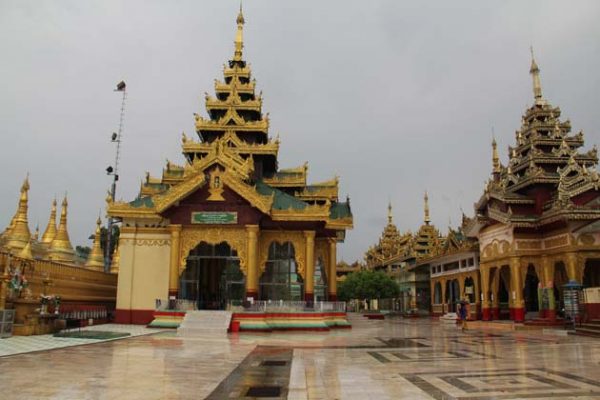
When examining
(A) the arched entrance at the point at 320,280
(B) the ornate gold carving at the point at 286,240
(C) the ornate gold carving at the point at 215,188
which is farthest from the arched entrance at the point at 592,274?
(C) the ornate gold carving at the point at 215,188

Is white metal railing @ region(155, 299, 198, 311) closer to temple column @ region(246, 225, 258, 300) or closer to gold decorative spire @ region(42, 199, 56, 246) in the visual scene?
temple column @ region(246, 225, 258, 300)

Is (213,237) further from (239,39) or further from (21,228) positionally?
(239,39)

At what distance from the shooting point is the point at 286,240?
2386 centimetres

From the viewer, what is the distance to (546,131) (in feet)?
95.1

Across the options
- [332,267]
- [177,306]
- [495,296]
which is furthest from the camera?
[495,296]

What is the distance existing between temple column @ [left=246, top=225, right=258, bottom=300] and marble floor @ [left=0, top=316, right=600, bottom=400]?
8.45 m

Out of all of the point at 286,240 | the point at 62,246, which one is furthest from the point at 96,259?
the point at 286,240

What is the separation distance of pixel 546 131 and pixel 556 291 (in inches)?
372

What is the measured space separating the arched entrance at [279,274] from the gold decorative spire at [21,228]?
39.1 feet

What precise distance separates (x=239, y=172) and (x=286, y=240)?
410 centimetres

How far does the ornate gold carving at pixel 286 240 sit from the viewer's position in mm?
23531

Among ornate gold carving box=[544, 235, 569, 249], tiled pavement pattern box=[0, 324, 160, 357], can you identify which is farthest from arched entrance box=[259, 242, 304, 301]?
ornate gold carving box=[544, 235, 569, 249]

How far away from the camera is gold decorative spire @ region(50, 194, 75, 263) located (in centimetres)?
2888

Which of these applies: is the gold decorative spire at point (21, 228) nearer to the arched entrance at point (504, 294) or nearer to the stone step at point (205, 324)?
the stone step at point (205, 324)
